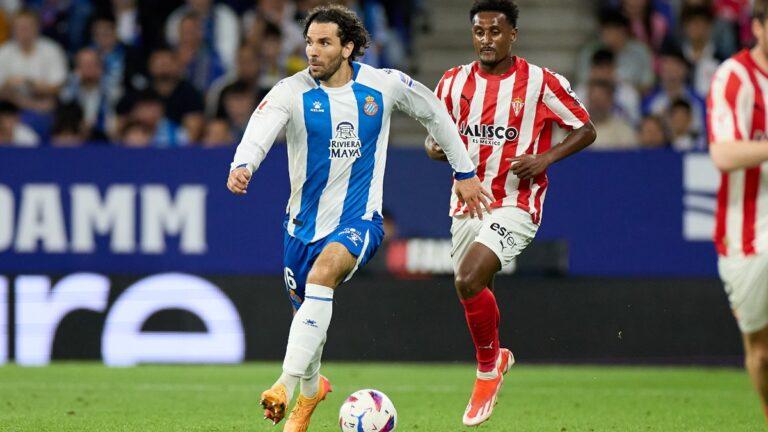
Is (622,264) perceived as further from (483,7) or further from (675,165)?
(483,7)

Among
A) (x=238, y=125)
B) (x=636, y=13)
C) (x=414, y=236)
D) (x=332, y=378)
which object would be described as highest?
(x=636, y=13)

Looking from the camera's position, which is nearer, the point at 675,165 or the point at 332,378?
the point at 332,378

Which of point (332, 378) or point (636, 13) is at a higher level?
point (636, 13)

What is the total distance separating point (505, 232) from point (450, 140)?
2.47ft

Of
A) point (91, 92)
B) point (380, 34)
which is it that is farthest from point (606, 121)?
point (91, 92)

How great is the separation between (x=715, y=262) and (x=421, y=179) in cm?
259

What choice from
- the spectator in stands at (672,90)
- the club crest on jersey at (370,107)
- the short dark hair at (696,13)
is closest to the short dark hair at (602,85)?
the spectator in stands at (672,90)

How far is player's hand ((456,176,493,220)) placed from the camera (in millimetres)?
7250

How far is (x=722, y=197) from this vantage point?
5801 millimetres

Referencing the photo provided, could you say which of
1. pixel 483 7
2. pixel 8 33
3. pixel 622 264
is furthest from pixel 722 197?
pixel 8 33

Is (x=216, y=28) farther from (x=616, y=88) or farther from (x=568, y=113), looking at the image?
(x=568, y=113)

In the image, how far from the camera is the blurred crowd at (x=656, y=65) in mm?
12656

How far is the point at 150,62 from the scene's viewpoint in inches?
546

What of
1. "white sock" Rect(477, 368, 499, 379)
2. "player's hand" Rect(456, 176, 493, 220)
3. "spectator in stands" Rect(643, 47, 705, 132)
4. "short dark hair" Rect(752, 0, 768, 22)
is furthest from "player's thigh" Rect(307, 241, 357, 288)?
"spectator in stands" Rect(643, 47, 705, 132)
